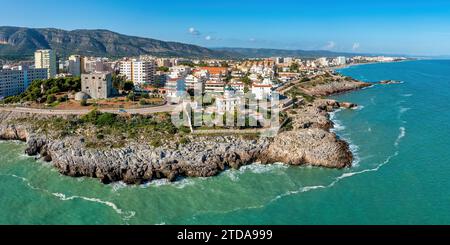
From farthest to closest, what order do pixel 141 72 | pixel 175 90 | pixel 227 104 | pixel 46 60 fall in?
pixel 46 60 → pixel 141 72 → pixel 175 90 → pixel 227 104

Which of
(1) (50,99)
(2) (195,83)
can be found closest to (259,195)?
(1) (50,99)

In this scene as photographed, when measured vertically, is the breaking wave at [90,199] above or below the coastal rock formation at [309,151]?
below

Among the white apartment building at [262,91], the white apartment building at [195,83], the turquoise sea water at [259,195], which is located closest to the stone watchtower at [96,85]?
the white apartment building at [195,83]

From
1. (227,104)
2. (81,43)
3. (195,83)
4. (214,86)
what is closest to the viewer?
(227,104)

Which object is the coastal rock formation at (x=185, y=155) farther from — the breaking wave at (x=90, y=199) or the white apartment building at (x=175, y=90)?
the white apartment building at (x=175, y=90)

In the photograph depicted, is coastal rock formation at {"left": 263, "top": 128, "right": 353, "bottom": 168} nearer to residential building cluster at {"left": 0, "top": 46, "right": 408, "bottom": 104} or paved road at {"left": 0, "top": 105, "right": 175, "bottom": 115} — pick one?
residential building cluster at {"left": 0, "top": 46, "right": 408, "bottom": 104}

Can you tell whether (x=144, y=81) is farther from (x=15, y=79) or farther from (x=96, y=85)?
(x=15, y=79)
